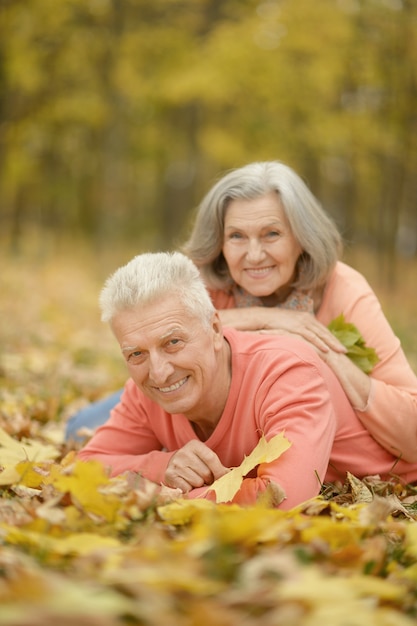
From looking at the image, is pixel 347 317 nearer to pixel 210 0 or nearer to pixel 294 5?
pixel 294 5

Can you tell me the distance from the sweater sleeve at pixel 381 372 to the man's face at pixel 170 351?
78 cm

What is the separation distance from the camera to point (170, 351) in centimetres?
267

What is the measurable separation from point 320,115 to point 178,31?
297 centimetres

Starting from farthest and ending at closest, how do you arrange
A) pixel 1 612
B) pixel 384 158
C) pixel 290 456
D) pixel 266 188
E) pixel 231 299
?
1. pixel 384 158
2. pixel 231 299
3. pixel 266 188
4. pixel 290 456
5. pixel 1 612

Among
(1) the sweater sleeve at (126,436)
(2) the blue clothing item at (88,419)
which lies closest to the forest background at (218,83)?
(2) the blue clothing item at (88,419)

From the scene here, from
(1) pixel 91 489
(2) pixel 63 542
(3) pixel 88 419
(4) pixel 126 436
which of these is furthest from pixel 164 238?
(2) pixel 63 542

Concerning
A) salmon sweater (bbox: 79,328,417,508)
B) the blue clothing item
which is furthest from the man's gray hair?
the blue clothing item

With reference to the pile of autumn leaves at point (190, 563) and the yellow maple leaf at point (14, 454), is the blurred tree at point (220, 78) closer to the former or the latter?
the yellow maple leaf at point (14, 454)

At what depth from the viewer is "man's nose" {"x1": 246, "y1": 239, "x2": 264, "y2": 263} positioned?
137 inches

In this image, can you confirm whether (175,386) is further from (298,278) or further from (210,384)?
(298,278)

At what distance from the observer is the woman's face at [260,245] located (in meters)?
3.45

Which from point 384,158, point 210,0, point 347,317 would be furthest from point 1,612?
point 384,158

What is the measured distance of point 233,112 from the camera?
600 inches

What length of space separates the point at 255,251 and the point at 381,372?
0.78 meters
